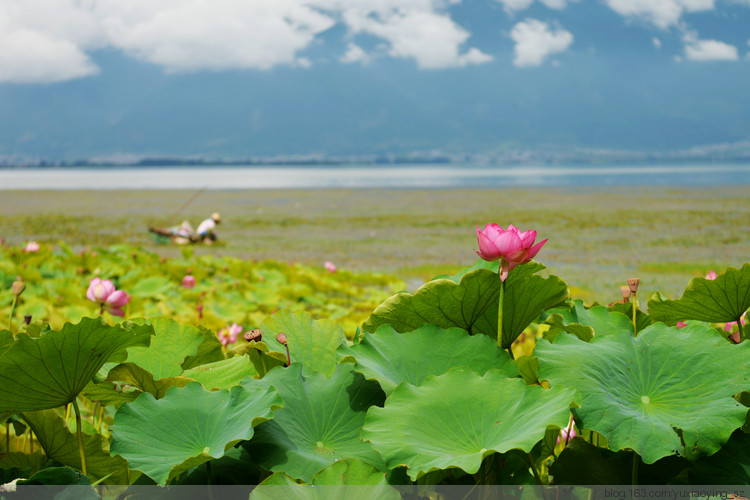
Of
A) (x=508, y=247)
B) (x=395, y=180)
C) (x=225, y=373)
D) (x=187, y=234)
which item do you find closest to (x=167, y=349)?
(x=225, y=373)

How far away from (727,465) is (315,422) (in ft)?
1.65

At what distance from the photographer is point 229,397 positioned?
2.41 ft

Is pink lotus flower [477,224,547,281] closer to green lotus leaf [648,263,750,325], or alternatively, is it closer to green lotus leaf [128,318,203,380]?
green lotus leaf [648,263,750,325]

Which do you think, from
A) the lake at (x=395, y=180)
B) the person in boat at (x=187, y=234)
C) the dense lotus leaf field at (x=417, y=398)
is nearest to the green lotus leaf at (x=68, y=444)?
the dense lotus leaf field at (x=417, y=398)

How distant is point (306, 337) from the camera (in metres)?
0.96

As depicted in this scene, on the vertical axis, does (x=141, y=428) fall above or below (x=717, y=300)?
below

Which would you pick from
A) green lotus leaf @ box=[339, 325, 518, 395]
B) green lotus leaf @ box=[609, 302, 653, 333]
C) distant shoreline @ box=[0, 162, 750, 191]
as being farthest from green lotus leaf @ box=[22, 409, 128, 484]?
distant shoreline @ box=[0, 162, 750, 191]

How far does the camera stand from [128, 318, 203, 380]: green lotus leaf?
954 millimetres

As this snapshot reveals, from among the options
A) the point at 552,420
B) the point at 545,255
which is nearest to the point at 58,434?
the point at 552,420

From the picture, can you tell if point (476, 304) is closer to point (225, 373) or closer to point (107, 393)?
point (225, 373)

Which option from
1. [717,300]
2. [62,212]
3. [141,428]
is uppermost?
[717,300]

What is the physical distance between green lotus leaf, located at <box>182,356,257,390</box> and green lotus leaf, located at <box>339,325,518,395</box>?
5.8 inches

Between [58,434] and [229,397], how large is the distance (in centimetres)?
30

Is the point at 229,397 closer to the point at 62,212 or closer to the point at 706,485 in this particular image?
the point at 706,485
